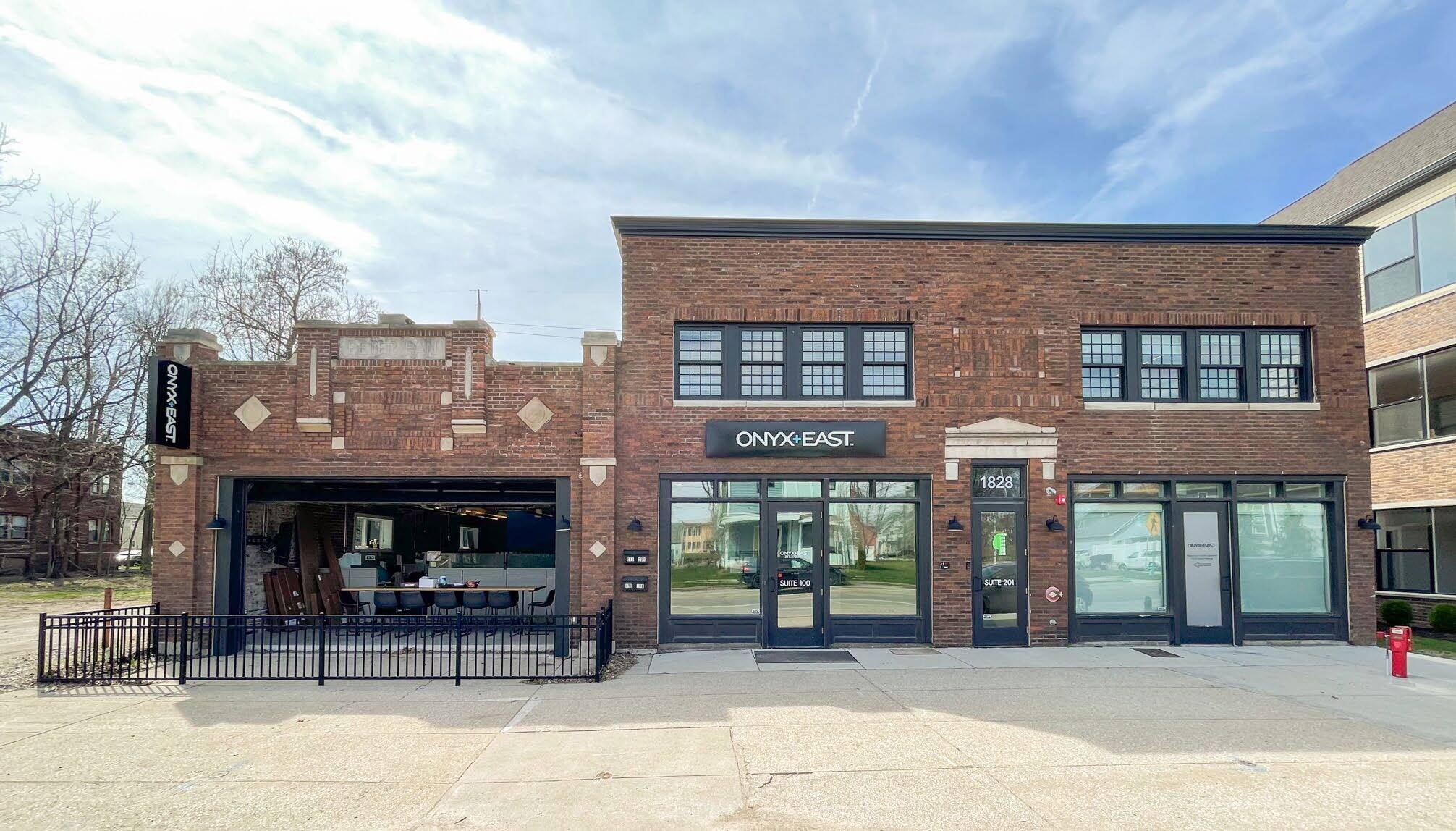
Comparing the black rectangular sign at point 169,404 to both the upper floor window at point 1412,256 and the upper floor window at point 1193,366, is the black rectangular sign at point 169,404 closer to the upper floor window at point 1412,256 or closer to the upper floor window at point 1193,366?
the upper floor window at point 1193,366

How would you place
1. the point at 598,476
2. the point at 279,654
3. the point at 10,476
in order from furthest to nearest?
the point at 10,476, the point at 598,476, the point at 279,654

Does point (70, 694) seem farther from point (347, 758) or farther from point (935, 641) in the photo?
point (935, 641)

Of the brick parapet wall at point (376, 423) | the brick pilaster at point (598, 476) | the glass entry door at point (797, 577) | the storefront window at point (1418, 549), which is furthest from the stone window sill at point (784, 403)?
the storefront window at point (1418, 549)

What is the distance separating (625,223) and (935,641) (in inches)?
351

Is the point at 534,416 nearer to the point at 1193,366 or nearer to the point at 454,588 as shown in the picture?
the point at 454,588

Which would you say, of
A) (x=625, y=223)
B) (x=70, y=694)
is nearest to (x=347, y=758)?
(x=70, y=694)

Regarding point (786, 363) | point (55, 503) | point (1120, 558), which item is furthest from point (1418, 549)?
point (55, 503)

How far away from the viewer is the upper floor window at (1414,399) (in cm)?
1970

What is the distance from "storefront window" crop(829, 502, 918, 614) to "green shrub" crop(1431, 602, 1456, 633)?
12741 mm

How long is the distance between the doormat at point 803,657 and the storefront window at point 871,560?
0.82m

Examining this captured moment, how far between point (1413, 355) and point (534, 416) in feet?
65.8

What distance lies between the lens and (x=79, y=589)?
32.5 m

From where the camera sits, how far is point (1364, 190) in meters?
22.2

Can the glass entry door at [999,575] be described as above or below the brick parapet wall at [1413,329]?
below
